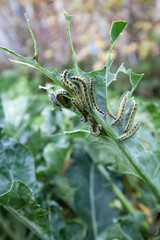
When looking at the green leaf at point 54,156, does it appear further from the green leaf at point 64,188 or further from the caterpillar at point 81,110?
the caterpillar at point 81,110

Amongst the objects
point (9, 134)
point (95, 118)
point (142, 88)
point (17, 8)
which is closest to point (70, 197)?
point (9, 134)

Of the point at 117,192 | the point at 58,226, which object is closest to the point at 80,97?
the point at 58,226

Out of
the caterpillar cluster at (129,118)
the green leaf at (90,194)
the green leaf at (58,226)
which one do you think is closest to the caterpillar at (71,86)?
the caterpillar cluster at (129,118)

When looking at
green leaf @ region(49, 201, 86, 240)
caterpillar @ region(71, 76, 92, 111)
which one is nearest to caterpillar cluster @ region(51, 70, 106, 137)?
caterpillar @ region(71, 76, 92, 111)

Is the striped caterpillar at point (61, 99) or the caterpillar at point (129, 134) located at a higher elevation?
the striped caterpillar at point (61, 99)

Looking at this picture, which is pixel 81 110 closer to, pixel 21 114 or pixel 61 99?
pixel 61 99

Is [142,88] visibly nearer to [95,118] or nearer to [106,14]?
[106,14]
